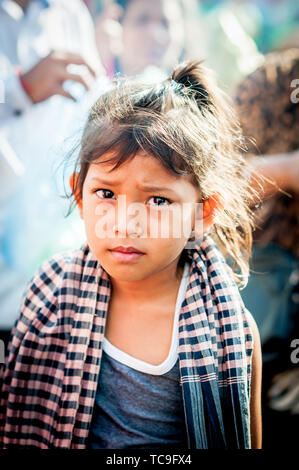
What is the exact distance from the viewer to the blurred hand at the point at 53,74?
3.47ft

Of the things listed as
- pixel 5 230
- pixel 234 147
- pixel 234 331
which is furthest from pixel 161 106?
pixel 5 230

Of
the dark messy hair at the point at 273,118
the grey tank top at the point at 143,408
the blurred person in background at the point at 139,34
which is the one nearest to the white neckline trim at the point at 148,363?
the grey tank top at the point at 143,408

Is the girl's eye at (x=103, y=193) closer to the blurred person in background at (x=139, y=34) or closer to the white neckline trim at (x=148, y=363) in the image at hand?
the white neckline trim at (x=148, y=363)

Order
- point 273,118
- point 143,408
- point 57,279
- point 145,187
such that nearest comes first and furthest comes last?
1. point 145,187
2. point 143,408
3. point 57,279
4. point 273,118

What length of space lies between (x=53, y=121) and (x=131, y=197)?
0.61 meters

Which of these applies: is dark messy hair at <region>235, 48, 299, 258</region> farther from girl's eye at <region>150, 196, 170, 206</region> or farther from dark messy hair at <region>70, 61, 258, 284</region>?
girl's eye at <region>150, 196, 170, 206</region>

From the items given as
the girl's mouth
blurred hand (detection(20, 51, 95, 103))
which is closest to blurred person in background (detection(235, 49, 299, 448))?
blurred hand (detection(20, 51, 95, 103))

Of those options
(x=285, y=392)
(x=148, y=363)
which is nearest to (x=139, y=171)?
(x=148, y=363)

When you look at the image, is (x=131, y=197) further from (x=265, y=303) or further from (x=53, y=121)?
(x=265, y=303)

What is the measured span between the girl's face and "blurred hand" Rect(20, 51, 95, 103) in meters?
0.52

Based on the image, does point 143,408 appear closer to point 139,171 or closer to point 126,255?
point 126,255

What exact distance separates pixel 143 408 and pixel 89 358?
0.14 metres

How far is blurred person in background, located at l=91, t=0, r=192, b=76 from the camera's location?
4.45 feet

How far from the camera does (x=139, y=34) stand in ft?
4.51
